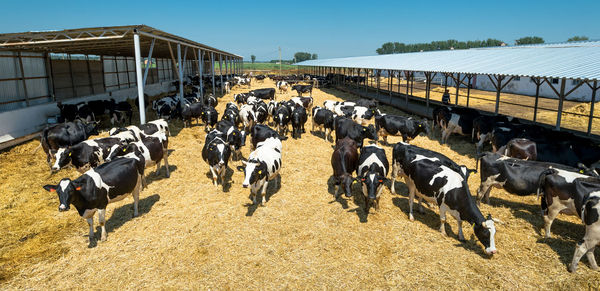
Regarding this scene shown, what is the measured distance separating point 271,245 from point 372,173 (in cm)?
286

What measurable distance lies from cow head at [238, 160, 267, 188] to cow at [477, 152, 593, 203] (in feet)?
18.7

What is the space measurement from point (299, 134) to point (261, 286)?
11680mm

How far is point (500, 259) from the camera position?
654 cm

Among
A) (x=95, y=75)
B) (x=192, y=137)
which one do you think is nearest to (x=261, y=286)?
(x=192, y=137)

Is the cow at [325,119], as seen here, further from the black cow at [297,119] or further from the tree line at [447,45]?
the tree line at [447,45]

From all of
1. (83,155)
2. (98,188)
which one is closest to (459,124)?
(98,188)

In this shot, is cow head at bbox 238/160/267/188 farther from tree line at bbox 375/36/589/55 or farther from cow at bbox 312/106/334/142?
tree line at bbox 375/36/589/55

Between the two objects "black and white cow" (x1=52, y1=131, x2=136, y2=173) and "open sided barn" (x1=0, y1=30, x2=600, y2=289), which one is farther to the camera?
"black and white cow" (x1=52, y1=131, x2=136, y2=173)

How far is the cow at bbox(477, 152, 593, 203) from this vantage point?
8016mm

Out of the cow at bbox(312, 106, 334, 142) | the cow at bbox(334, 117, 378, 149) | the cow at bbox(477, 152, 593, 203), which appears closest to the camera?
the cow at bbox(477, 152, 593, 203)

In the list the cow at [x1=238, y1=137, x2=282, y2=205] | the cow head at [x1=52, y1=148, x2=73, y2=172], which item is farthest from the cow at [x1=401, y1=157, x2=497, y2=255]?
the cow head at [x1=52, y1=148, x2=73, y2=172]

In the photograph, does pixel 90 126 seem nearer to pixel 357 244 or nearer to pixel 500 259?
pixel 357 244

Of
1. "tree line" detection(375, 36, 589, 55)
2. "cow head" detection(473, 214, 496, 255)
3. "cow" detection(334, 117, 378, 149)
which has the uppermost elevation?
"tree line" detection(375, 36, 589, 55)

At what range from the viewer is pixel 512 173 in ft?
27.0
